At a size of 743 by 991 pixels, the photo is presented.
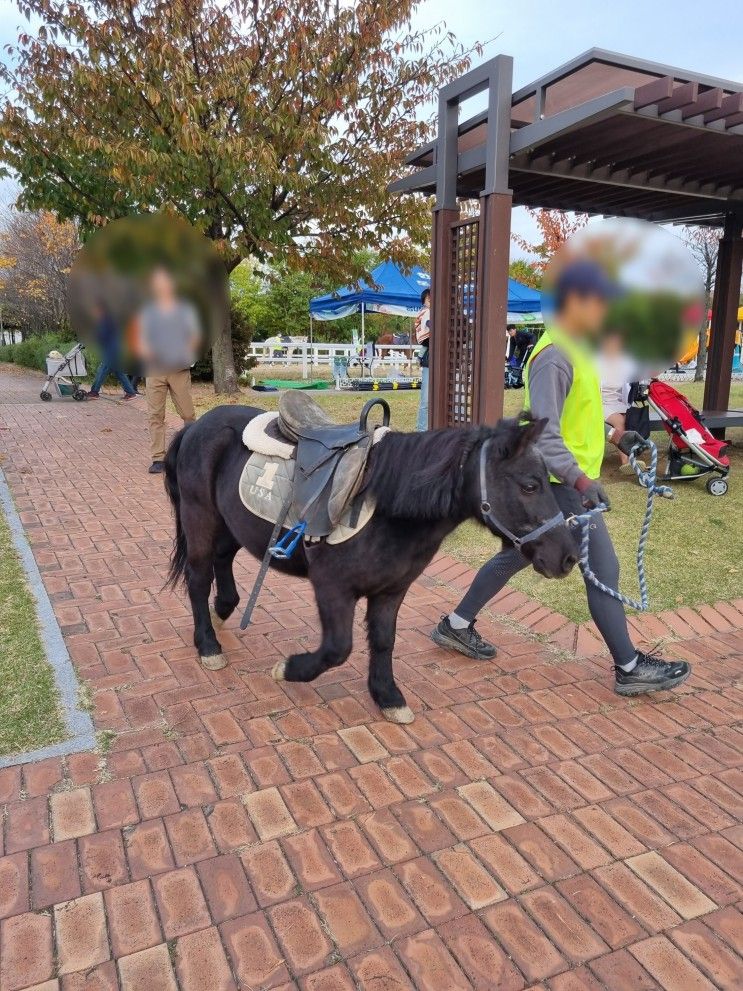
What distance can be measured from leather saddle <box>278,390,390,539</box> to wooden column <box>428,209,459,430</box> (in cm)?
404

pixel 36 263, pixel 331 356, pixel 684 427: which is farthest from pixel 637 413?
pixel 36 263

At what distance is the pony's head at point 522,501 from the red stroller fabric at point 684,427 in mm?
4928

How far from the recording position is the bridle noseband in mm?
2340

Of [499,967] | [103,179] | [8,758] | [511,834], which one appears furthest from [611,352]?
[103,179]

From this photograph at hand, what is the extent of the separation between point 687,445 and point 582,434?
4420 millimetres

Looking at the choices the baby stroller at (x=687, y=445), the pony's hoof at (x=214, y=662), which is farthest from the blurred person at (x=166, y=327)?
the baby stroller at (x=687, y=445)

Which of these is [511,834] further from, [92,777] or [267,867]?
[92,777]

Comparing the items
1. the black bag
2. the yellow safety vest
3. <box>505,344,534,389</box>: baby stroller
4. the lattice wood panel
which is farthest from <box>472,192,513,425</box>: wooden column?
<box>505,344,534,389</box>: baby stroller

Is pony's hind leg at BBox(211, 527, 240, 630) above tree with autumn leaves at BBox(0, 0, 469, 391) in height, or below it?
below

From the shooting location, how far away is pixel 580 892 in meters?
1.99

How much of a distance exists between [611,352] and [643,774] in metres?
1.67

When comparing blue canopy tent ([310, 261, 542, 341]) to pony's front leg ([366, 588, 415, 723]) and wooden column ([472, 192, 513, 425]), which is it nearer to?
wooden column ([472, 192, 513, 425])

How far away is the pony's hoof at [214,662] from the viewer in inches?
128

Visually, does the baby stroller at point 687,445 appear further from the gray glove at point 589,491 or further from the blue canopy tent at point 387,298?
the blue canopy tent at point 387,298
